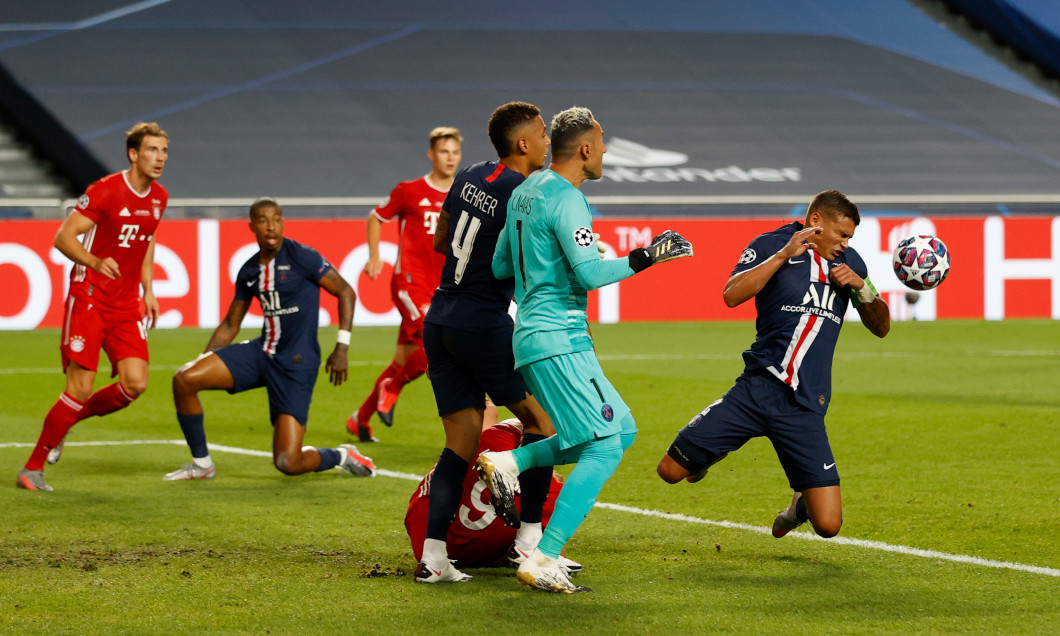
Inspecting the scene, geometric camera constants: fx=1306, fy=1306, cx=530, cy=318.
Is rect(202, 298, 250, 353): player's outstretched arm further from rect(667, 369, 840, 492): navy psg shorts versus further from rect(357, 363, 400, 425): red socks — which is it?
rect(667, 369, 840, 492): navy psg shorts

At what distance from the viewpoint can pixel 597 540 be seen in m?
5.73

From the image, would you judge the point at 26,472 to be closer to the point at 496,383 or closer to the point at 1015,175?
the point at 496,383

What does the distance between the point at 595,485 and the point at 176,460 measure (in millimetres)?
4507

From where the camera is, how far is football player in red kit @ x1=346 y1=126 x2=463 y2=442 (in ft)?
30.2

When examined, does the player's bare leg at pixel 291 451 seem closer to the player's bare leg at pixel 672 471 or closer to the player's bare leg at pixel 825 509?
the player's bare leg at pixel 672 471

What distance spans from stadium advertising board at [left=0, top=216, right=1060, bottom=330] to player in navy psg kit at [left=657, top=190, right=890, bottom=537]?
12525mm

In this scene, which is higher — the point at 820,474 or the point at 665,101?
the point at 665,101

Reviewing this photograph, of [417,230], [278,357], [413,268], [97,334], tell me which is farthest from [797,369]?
[417,230]

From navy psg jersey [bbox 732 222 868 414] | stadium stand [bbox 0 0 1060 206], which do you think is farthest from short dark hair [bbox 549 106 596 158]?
stadium stand [bbox 0 0 1060 206]

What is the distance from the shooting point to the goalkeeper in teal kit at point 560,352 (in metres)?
4.59

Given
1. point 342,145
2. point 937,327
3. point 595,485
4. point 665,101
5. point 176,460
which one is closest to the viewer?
point 595,485

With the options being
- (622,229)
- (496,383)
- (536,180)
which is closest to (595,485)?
(496,383)

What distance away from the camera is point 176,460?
27.5 ft

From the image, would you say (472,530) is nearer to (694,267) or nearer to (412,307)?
(412,307)
